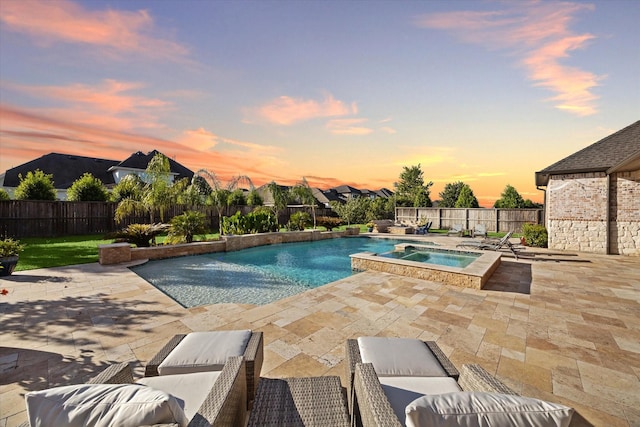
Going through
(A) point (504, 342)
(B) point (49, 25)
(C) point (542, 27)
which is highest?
(C) point (542, 27)

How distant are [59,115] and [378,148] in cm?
1423

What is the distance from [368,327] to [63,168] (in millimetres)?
37311

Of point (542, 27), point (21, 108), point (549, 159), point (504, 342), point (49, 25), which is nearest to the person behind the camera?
point (504, 342)

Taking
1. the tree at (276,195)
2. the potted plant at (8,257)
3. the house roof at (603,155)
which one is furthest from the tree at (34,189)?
the house roof at (603,155)

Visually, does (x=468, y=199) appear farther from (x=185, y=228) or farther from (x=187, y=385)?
(x=187, y=385)

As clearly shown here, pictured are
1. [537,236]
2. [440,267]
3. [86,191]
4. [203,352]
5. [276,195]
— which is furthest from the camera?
[276,195]

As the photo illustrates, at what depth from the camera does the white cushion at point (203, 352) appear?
2141 mm

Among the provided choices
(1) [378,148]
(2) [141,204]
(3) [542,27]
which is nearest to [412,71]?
(3) [542,27]

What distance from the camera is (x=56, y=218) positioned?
14266 millimetres

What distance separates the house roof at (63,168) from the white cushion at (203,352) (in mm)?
33504

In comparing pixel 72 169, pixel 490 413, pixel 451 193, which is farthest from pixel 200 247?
pixel 451 193

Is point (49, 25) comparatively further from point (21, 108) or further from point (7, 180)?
point (7, 180)

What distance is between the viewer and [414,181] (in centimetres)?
4634

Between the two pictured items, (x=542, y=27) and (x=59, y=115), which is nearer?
(x=542, y=27)
